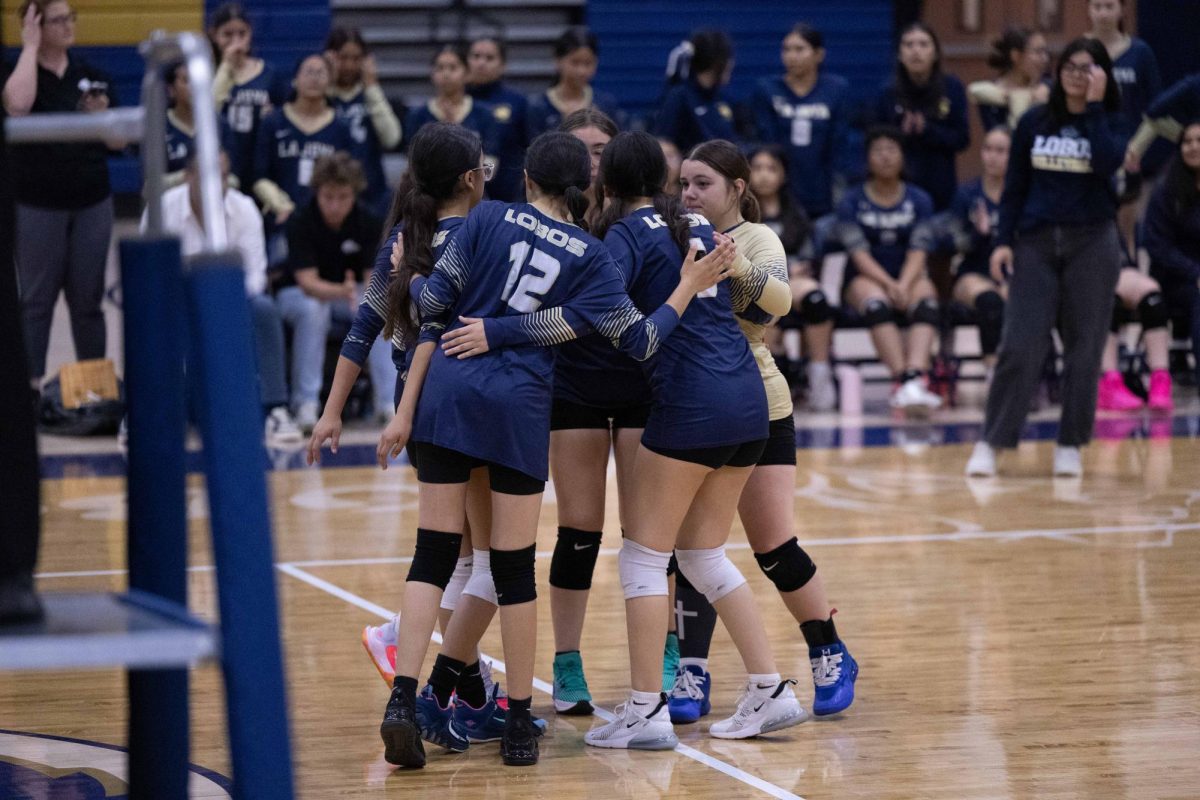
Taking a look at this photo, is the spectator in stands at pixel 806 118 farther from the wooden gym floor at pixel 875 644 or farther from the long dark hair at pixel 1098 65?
the long dark hair at pixel 1098 65

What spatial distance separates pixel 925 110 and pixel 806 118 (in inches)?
32.0

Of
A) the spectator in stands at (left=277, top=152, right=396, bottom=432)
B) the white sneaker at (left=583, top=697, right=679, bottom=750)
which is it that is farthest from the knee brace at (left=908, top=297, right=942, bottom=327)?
the white sneaker at (left=583, top=697, right=679, bottom=750)

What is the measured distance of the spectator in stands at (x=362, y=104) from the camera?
1077 centimetres

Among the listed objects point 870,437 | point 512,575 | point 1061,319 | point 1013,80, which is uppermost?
point 1013,80

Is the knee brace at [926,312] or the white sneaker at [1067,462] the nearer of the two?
the white sneaker at [1067,462]

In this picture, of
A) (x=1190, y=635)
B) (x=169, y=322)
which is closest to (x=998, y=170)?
(x=1190, y=635)

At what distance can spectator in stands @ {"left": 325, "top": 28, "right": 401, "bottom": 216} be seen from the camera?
10.8 metres

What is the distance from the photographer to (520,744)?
390 cm

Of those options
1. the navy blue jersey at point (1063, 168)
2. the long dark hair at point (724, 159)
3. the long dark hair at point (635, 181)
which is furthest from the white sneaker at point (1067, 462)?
the long dark hair at point (635, 181)

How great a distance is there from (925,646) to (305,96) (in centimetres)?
652

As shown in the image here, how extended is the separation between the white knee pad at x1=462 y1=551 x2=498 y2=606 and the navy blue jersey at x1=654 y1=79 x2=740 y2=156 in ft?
23.6

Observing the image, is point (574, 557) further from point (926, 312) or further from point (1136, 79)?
point (1136, 79)

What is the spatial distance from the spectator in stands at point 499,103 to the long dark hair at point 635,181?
6346 millimetres

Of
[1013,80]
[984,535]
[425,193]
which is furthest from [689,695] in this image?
[1013,80]
